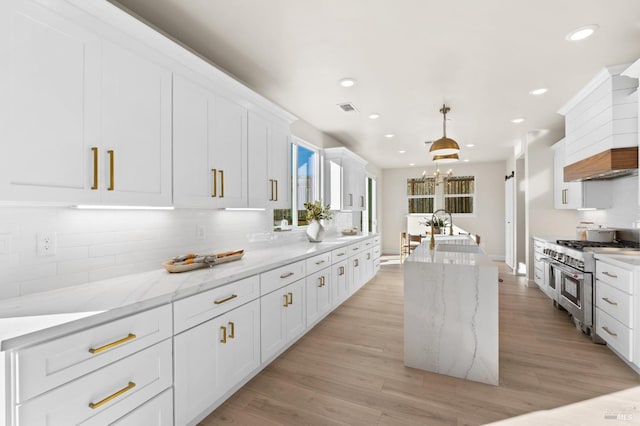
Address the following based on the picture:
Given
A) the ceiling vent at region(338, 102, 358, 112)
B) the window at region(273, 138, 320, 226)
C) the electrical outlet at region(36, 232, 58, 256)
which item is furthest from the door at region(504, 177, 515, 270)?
the electrical outlet at region(36, 232, 58, 256)

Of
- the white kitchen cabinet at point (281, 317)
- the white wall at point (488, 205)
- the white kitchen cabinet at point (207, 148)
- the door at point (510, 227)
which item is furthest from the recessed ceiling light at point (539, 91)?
the white wall at point (488, 205)

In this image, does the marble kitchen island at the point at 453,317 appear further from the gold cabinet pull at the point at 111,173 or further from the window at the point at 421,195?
the window at the point at 421,195

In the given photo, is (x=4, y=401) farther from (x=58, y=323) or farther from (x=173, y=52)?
(x=173, y=52)

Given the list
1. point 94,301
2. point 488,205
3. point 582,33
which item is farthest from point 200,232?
point 488,205

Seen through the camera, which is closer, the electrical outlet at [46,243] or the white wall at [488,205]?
the electrical outlet at [46,243]

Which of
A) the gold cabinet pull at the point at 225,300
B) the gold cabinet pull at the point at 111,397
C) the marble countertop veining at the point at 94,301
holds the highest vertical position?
the marble countertop veining at the point at 94,301

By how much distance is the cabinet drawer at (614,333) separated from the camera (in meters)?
2.56

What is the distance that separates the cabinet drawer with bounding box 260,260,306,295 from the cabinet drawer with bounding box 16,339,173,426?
90 cm

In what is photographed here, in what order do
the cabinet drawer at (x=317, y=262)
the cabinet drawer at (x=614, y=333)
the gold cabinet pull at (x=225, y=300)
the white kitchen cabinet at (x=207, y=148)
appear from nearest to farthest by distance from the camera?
the gold cabinet pull at (x=225, y=300) < the white kitchen cabinet at (x=207, y=148) < the cabinet drawer at (x=614, y=333) < the cabinet drawer at (x=317, y=262)

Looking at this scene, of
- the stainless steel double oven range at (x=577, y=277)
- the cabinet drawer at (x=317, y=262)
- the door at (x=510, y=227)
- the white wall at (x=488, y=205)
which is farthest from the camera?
the white wall at (x=488, y=205)

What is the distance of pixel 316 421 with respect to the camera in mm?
1949

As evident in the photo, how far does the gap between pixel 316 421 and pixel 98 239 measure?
5.85ft

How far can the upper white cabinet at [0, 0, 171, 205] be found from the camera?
51.1 inches

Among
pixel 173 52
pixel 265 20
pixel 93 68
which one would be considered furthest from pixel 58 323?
pixel 265 20
